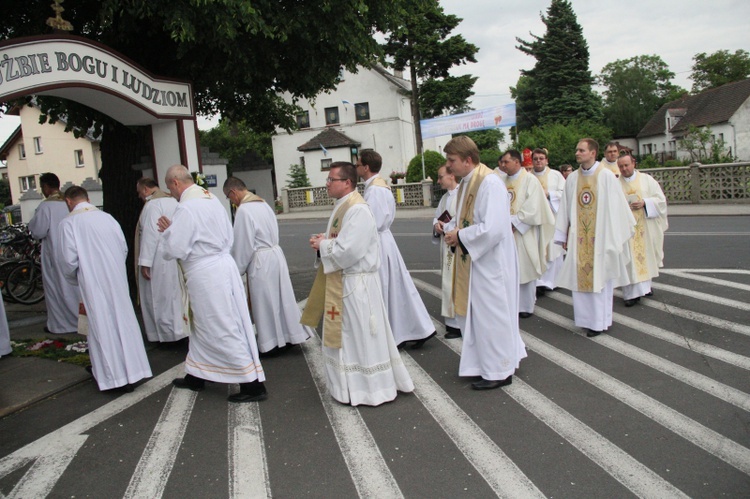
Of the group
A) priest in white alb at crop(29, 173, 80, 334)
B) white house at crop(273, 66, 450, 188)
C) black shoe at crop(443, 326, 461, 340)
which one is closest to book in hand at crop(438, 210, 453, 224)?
black shoe at crop(443, 326, 461, 340)

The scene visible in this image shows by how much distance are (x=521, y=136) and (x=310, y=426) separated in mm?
40382

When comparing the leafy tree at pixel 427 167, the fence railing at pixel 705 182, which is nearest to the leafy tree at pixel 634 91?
the leafy tree at pixel 427 167

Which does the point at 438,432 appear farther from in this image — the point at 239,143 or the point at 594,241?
the point at 239,143

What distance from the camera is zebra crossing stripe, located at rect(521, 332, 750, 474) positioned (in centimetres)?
418

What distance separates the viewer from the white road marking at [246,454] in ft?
13.3

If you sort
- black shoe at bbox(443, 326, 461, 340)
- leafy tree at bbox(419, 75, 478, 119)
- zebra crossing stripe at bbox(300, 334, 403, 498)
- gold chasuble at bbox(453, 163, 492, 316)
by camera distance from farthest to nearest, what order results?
leafy tree at bbox(419, 75, 478, 119) < black shoe at bbox(443, 326, 461, 340) < gold chasuble at bbox(453, 163, 492, 316) < zebra crossing stripe at bbox(300, 334, 403, 498)

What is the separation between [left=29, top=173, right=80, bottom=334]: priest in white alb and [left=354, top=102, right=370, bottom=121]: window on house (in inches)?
1507

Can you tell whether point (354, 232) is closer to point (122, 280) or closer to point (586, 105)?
point (122, 280)

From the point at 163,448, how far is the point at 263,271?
106 inches

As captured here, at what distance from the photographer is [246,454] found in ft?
15.0

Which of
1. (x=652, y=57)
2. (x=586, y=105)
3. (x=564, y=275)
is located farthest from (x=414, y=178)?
(x=652, y=57)

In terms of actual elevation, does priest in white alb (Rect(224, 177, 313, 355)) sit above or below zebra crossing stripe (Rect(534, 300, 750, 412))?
above

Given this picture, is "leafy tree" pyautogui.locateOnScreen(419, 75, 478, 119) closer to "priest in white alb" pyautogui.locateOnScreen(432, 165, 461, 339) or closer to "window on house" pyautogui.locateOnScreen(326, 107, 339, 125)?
"window on house" pyautogui.locateOnScreen(326, 107, 339, 125)

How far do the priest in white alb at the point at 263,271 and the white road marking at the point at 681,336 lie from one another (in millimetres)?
3399
